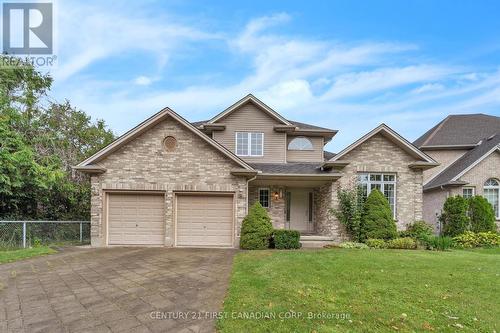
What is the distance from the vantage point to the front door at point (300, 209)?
15.8 meters

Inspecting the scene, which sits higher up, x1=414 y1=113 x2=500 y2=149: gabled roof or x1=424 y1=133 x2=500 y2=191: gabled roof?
x1=414 y1=113 x2=500 y2=149: gabled roof

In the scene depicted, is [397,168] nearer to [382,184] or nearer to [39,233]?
[382,184]

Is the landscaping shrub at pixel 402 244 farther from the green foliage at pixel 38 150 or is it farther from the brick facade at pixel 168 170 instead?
the green foliage at pixel 38 150

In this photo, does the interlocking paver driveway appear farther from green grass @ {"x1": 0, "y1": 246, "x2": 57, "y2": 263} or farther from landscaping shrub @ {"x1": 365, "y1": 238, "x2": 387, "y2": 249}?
landscaping shrub @ {"x1": 365, "y1": 238, "x2": 387, "y2": 249}

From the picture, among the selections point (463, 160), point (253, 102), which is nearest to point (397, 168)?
point (463, 160)

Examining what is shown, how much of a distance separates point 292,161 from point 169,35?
8.68 meters

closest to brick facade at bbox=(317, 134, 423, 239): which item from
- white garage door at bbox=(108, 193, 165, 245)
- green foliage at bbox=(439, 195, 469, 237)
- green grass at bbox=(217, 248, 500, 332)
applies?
green foliage at bbox=(439, 195, 469, 237)

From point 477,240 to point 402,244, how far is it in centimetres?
426

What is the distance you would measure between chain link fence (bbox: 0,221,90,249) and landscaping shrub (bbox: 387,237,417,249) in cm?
1320

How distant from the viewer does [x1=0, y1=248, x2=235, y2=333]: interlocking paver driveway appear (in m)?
4.25

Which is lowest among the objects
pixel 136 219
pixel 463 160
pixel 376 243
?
pixel 376 243

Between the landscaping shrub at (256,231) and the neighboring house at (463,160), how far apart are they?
10600 millimetres

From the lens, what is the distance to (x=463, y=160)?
17.4 m
